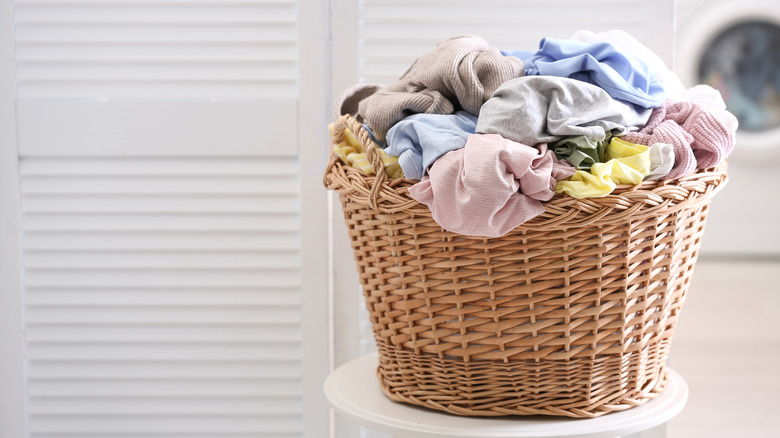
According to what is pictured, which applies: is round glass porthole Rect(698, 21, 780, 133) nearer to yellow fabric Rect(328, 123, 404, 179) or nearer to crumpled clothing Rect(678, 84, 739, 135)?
crumpled clothing Rect(678, 84, 739, 135)

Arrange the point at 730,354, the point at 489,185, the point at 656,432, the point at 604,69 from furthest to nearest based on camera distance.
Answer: the point at 730,354
the point at 656,432
the point at 604,69
the point at 489,185

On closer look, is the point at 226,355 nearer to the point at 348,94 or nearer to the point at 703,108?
the point at 348,94

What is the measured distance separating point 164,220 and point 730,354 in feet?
6.54

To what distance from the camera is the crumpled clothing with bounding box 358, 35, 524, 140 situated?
69cm

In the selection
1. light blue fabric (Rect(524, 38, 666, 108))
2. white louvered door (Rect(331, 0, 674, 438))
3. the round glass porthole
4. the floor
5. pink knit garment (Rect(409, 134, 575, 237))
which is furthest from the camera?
the round glass porthole

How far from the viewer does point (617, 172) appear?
0.60 m

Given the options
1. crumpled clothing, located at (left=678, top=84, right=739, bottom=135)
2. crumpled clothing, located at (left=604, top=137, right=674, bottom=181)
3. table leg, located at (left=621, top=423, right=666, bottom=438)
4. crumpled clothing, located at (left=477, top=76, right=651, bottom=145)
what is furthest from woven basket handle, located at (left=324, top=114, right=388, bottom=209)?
table leg, located at (left=621, top=423, right=666, bottom=438)

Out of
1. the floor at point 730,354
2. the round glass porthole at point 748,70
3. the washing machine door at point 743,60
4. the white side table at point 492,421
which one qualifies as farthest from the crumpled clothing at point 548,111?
the round glass porthole at point 748,70

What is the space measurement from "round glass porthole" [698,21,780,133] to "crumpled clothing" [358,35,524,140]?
11.0 ft

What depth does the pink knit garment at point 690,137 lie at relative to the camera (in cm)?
63

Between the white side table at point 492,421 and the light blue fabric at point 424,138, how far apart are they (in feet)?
0.89

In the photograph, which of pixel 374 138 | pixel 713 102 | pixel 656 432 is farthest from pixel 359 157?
pixel 656 432

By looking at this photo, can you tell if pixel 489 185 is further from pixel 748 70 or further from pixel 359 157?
pixel 748 70

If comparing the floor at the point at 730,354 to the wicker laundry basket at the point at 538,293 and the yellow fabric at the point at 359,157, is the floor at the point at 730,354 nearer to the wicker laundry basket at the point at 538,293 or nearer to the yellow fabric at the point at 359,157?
the wicker laundry basket at the point at 538,293
